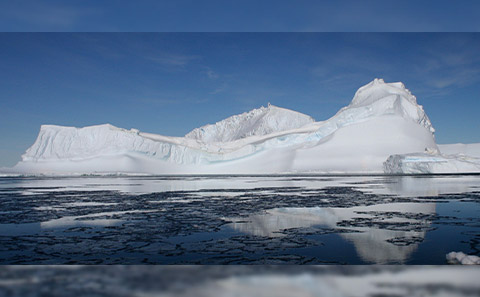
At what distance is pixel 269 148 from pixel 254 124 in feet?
171

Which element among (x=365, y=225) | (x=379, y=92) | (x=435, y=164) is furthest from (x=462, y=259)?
(x=379, y=92)

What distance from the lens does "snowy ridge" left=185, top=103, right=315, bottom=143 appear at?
107000 millimetres

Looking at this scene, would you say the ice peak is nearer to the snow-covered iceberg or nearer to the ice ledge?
the snow-covered iceberg

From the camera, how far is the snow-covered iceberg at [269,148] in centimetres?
5412

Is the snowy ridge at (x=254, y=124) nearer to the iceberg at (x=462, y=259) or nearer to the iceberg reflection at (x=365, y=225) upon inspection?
the iceberg reflection at (x=365, y=225)

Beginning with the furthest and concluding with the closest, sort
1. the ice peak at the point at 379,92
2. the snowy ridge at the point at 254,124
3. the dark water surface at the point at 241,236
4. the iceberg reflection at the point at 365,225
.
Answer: the snowy ridge at the point at 254,124
the ice peak at the point at 379,92
the iceberg reflection at the point at 365,225
the dark water surface at the point at 241,236

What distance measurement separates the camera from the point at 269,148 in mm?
61781

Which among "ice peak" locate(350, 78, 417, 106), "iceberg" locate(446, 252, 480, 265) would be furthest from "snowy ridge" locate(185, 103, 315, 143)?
"iceberg" locate(446, 252, 480, 265)

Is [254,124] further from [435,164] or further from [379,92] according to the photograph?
[435,164]

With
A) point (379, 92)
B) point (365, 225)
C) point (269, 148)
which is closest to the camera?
point (365, 225)

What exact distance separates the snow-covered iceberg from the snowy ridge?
135ft

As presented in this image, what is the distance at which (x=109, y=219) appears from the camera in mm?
8148

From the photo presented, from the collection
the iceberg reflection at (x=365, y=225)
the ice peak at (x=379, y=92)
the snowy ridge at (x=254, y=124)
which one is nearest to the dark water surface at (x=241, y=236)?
the iceberg reflection at (x=365, y=225)

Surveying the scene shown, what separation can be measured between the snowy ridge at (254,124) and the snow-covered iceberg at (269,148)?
1623 inches
